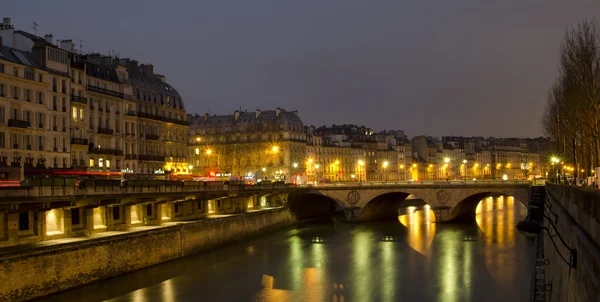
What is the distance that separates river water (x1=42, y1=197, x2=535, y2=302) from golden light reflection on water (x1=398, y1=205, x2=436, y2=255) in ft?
0.62

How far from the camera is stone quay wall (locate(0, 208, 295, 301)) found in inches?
1384

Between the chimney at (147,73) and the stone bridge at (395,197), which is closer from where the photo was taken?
the stone bridge at (395,197)

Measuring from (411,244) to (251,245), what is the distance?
15.7 m

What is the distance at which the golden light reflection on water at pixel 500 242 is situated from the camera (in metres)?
46.6

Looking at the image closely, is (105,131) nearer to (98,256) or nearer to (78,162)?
(78,162)

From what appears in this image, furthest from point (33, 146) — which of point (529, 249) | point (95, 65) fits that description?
point (529, 249)

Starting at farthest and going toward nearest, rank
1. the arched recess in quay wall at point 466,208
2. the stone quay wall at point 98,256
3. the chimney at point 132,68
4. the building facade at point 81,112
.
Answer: the chimney at point 132,68
the arched recess in quay wall at point 466,208
the building facade at point 81,112
the stone quay wall at point 98,256

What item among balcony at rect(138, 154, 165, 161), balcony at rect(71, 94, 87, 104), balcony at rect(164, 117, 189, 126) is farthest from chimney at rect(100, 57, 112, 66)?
balcony at rect(71, 94, 87, 104)

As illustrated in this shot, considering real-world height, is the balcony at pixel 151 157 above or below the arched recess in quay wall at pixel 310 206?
above

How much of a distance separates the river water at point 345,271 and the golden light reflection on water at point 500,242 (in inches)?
3.5

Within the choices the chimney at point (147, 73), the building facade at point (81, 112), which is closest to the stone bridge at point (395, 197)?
the building facade at point (81, 112)

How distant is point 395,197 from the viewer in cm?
9750

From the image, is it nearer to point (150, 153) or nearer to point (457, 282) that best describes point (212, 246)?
point (457, 282)

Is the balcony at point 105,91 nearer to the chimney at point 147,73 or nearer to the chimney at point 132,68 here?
the chimney at point 132,68
